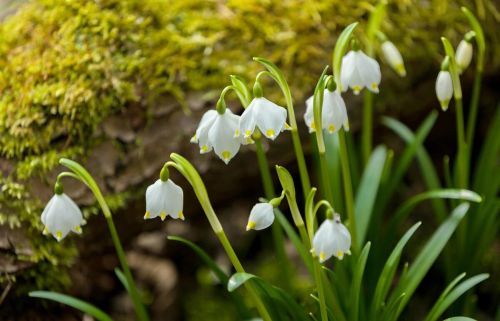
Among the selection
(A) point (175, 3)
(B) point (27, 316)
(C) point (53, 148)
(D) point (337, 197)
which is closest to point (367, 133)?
(D) point (337, 197)

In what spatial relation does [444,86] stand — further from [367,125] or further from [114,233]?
[114,233]

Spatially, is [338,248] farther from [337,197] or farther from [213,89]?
[213,89]

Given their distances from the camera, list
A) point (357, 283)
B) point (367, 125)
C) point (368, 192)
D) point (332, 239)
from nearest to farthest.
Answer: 1. point (332, 239)
2. point (357, 283)
3. point (368, 192)
4. point (367, 125)

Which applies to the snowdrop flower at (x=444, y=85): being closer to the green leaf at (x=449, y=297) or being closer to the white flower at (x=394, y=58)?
the white flower at (x=394, y=58)

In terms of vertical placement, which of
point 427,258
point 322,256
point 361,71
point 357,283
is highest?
point 361,71

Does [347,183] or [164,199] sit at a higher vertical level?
[164,199]

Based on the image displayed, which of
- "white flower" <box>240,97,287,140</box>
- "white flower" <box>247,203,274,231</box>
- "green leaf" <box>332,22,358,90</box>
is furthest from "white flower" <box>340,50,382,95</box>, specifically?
"white flower" <box>247,203,274,231</box>

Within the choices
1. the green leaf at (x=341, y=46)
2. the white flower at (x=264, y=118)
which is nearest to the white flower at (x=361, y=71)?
the green leaf at (x=341, y=46)

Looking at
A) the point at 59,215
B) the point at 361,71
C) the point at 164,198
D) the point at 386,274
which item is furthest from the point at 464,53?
the point at 59,215
